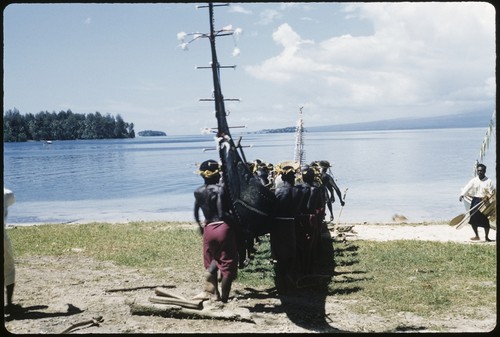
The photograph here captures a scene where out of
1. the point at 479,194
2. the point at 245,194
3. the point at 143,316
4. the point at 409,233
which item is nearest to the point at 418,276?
the point at 245,194

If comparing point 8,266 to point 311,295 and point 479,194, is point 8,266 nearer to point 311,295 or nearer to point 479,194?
point 311,295

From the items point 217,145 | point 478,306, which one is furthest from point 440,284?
point 217,145

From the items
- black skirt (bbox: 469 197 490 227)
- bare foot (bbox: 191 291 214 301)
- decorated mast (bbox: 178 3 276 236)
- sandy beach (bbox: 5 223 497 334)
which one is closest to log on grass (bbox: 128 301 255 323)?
sandy beach (bbox: 5 223 497 334)

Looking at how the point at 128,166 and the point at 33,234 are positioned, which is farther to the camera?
the point at 128,166

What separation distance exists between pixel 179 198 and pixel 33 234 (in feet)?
67.0

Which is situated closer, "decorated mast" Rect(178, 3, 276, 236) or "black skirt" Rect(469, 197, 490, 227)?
"decorated mast" Rect(178, 3, 276, 236)

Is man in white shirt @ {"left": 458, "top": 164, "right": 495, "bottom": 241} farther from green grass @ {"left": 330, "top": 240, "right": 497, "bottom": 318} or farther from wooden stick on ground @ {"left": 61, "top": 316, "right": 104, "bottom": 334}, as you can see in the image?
wooden stick on ground @ {"left": 61, "top": 316, "right": 104, "bottom": 334}

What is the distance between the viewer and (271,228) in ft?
25.8

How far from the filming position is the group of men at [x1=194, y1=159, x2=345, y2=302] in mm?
6992

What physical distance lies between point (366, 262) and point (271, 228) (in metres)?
3.10

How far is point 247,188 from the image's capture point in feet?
25.0

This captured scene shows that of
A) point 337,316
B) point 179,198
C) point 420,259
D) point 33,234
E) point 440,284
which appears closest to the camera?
point 337,316

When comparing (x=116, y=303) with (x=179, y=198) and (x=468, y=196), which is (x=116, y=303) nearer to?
(x=468, y=196)

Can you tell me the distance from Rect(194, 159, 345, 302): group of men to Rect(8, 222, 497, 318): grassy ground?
70cm
